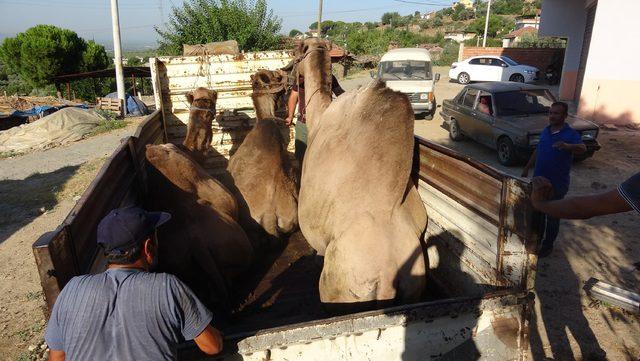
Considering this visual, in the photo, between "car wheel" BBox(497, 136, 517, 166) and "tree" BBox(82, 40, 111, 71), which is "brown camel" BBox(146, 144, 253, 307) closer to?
"car wheel" BBox(497, 136, 517, 166)

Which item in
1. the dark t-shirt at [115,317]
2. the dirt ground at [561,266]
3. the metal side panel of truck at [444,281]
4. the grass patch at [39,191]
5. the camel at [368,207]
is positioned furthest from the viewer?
the grass patch at [39,191]

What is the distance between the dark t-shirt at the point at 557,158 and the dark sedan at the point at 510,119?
4.34 meters

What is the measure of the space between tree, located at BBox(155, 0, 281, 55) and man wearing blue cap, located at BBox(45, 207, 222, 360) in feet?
80.7

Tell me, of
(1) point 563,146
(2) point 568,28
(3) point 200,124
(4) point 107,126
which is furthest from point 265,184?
(2) point 568,28

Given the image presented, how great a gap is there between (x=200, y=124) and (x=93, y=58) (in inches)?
1206

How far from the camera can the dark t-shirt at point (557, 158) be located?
5281 millimetres

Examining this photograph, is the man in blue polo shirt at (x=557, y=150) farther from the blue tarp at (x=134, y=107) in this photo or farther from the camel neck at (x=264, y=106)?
the blue tarp at (x=134, y=107)

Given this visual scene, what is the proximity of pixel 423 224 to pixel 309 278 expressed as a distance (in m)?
1.24

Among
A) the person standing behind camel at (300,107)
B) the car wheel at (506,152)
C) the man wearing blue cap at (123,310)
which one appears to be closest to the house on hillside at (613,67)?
the car wheel at (506,152)

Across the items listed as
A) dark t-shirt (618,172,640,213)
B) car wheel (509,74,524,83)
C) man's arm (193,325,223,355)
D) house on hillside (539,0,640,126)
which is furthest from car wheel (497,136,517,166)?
car wheel (509,74,524,83)

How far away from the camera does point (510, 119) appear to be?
10289 millimetres

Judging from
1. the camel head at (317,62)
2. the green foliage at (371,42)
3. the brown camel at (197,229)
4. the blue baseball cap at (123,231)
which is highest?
the green foliage at (371,42)

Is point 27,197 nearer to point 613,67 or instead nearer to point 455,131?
point 455,131

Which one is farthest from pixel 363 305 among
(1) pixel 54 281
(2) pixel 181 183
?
(2) pixel 181 183
